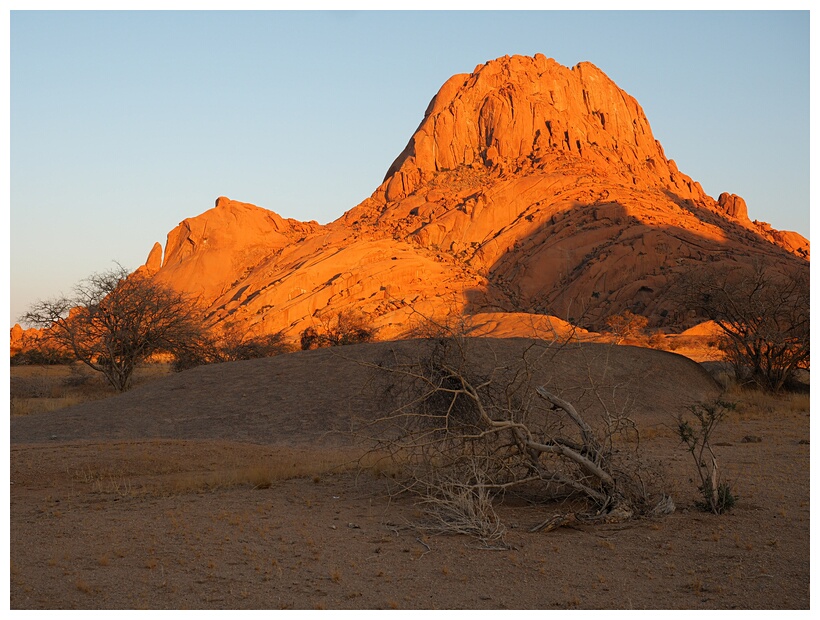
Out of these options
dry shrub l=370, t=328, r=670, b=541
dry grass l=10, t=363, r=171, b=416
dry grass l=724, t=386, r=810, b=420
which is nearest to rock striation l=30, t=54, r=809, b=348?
dry grass l=724, t=386, r=810, b=420

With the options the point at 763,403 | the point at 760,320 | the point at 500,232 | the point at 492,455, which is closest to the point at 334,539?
the point at 492,455

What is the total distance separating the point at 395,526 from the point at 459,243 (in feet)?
205

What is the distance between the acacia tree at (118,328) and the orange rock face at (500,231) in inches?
686

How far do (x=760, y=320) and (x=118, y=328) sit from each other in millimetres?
22463

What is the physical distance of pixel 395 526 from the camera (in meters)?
8.95

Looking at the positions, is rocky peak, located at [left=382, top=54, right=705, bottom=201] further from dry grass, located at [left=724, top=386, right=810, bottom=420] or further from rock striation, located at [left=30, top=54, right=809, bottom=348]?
dry grass, located at [left=724, top=386, right=810, bottom=420]

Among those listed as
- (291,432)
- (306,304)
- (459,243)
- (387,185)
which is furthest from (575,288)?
(291,432)

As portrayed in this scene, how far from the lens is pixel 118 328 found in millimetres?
29328

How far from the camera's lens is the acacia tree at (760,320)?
23.5 metres

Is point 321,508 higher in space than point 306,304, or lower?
lower

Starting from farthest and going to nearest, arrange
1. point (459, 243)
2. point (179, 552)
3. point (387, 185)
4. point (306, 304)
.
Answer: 1. point (387, 185)
2. point (459, 243)
3. point (306, 304)
4. point (179, 552)

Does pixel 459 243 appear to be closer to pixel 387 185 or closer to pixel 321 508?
pixel 387 185

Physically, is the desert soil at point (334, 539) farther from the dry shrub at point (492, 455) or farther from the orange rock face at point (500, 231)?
the orange rock face at point (500, 231)

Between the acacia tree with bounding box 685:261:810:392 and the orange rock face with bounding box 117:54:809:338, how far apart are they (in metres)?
16.0
